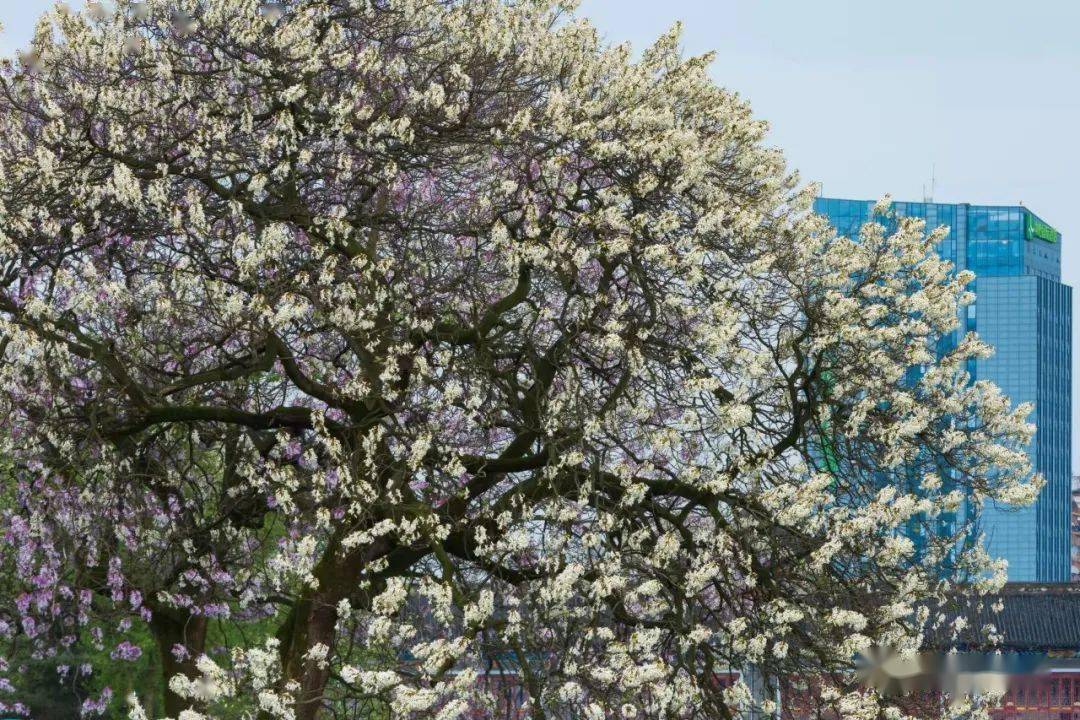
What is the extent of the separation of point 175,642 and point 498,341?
6.21 metres

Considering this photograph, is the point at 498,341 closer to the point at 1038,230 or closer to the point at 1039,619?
the point at 1039,619

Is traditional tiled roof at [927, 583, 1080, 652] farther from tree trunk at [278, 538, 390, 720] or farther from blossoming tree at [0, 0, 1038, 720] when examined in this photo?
tree trunk at [278, 538, 390, 720]

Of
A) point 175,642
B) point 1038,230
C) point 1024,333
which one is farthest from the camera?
point 1038,230

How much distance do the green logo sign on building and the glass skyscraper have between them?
119 mm

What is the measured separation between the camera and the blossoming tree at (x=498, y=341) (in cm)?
1369

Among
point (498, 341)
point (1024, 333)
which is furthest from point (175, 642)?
point (1024, 333)

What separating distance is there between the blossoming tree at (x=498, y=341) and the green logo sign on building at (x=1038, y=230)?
18092cm

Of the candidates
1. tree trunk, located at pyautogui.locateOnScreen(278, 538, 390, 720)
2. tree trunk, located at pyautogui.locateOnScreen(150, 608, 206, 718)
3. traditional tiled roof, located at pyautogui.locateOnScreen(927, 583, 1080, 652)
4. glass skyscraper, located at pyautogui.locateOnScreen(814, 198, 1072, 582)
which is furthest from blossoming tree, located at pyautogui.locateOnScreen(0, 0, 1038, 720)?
glass skyscraper, located at pyautogui.locateOnScreen(814, 198, 1072, 582)

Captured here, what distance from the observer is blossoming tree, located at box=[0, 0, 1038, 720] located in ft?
44.9

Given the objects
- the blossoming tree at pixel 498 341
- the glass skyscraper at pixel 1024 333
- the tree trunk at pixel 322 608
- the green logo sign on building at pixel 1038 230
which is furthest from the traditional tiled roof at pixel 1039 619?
the green logo sign on building at pixel 1038 230

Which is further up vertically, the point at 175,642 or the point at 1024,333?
the point at 1024,333

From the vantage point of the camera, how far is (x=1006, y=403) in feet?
52.5

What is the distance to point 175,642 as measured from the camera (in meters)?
18.6

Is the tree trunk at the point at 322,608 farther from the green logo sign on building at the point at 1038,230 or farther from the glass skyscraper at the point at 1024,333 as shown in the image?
the green logo sign on building at the point at 1038,230
